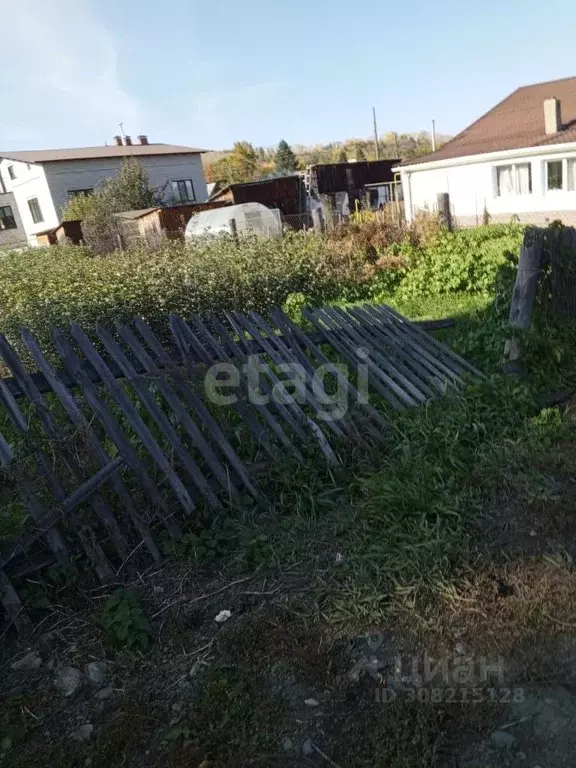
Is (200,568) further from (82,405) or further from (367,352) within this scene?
(367,352)

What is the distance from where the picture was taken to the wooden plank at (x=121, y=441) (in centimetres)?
302

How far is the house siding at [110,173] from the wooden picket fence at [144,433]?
30.2 meters

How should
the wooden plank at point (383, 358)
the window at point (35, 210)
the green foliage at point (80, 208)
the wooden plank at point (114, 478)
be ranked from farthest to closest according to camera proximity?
1. the window at point (35, 210)
2. the green foliage at point (80, 208)
3. the wooden plank at point (383, 358)
4. the wooden plank at point (114, 478)

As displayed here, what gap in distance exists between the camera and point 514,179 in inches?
750

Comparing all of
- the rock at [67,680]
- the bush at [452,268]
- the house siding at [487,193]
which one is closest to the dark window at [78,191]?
the house siding at [487,193]

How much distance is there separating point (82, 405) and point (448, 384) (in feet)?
8.94

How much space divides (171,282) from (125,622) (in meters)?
5.70

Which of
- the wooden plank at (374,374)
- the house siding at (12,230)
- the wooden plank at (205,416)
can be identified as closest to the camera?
the wooden plank at (205,416)

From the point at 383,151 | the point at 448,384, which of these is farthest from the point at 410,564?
the point at 383,151

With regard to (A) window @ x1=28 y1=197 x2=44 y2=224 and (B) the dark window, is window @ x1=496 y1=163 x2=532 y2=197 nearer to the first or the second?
(B) the dark window

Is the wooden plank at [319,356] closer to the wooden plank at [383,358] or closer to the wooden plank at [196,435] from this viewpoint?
the wooden plank at [383,358]

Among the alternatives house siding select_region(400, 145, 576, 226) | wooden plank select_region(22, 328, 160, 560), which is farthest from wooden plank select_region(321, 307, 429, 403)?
house siding select_region(400, 145, 576, 226)

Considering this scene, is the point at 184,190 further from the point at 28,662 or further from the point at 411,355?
the point at 28,662

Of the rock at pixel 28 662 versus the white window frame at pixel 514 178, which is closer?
the rock at pixel 28 662
